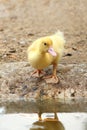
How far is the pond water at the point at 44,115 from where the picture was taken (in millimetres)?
4751

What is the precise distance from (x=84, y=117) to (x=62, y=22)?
4474mm

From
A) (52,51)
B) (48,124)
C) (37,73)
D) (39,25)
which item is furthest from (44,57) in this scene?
(39,25)

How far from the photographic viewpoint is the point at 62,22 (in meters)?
9.26

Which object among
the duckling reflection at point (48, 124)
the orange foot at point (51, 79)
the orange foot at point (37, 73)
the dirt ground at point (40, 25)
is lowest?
the duckling reflection at point (48, 124)

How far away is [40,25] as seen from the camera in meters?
9.10

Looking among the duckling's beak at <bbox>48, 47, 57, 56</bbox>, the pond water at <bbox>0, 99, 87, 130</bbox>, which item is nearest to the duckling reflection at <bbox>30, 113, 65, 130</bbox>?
the pond water at <bbox>0, 99, 87, 130</bbox>

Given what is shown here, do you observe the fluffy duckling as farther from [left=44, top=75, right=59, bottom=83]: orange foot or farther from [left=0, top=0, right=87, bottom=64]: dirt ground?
[left=0, top=0, right=87, bottom=64]: dirt ground

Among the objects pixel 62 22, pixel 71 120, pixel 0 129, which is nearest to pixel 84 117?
pixel 71 120

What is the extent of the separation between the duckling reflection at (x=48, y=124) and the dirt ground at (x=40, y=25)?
1.64 metres

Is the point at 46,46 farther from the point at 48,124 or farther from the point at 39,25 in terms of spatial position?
the point at 39,25

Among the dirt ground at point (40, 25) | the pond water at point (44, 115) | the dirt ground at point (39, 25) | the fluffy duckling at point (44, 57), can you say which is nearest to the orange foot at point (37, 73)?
the fluffy duckling at point (44, 57)

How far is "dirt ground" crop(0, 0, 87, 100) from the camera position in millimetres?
7234

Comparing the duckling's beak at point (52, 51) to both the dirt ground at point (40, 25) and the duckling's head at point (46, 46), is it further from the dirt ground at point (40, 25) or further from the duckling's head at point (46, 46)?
the dirt ground at point (40, 25)

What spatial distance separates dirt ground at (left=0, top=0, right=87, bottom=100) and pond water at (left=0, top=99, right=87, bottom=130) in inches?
49.8
